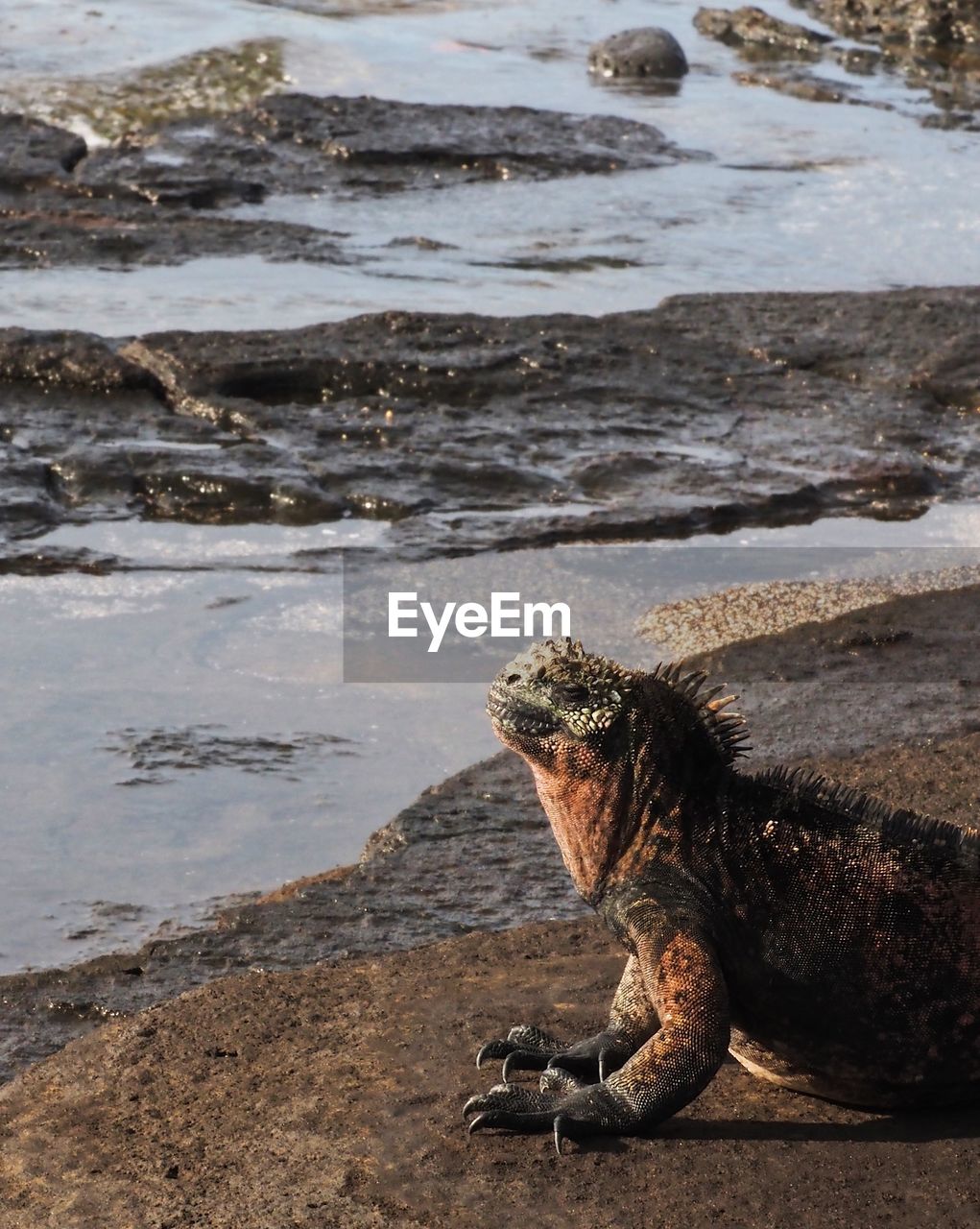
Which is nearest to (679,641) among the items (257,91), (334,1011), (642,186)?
(334,1011)

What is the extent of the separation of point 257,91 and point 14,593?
9.92m

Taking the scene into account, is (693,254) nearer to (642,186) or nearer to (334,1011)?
(642,186)

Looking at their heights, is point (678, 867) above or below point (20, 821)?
above

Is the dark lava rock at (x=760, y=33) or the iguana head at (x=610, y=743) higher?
the dark lava rock at (x=760, y=33)

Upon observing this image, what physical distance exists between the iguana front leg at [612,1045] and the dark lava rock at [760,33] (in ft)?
58.1

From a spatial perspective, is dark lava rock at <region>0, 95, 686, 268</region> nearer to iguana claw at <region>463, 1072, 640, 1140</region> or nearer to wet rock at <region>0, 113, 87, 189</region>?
wet rock at <region>0, 113, 87, 189</region>

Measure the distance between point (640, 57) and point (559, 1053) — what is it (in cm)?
1626

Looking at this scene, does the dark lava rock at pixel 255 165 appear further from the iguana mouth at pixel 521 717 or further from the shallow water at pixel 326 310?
the iguana mouth at pixel 521 717

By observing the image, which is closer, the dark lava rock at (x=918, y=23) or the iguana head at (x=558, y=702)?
the iguana head at (x=558, y=702)

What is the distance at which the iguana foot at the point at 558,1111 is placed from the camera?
11.6 ft

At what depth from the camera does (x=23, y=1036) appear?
4.74 meters

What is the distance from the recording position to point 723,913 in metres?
3.67

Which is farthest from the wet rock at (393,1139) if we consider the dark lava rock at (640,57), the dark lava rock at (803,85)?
the dark lava rock at (640,57)

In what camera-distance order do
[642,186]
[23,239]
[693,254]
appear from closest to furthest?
[23,239] → [693,254] → [642,186]
